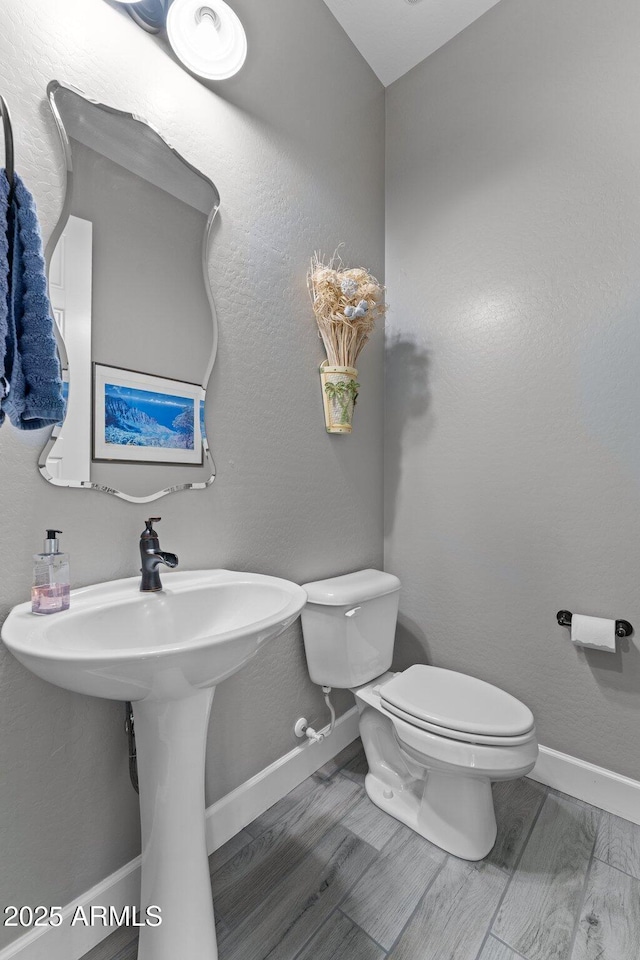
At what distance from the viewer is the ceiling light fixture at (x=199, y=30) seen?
1.14m

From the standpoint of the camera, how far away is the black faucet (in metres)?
1.04

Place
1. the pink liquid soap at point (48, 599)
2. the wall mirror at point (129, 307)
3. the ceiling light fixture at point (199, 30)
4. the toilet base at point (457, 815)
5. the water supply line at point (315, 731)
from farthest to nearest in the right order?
the water supply line at point (315, 731) → the toilet base at point (457, 815) → the ceiling light fixture at point (199, 30) → the wall mirror at point (129, 307) → the pink liquid soap at point (48, 599)

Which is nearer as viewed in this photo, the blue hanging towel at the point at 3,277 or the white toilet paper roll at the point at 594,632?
the blue hanging towel at the point at 3,277

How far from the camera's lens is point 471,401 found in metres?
1.75

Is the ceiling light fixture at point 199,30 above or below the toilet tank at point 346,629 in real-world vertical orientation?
above

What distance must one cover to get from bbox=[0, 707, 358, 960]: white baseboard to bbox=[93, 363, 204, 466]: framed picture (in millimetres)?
1014

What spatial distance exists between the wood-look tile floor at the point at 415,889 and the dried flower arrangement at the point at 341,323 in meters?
1.33

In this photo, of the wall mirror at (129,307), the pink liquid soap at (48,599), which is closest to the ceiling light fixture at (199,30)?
the wall mirror at (129,307)

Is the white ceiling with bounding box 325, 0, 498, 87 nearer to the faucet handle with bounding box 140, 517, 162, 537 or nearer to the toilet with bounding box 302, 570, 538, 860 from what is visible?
the faucet handle with bounding box 140, 517, 162, 537

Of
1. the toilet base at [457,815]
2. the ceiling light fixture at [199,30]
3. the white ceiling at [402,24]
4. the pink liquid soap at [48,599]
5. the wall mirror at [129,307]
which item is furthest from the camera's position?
the white ceiling at [402,24]

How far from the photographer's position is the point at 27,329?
0.73 meters

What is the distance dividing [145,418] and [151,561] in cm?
38

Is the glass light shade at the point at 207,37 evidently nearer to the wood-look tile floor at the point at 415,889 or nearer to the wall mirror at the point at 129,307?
the wall mirror at the point at 129,307

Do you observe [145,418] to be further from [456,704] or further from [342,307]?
[456,704]
